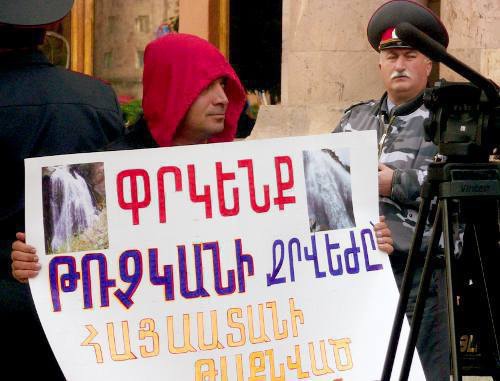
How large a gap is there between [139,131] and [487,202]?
131cm

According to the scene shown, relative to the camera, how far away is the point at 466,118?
3.45 meters

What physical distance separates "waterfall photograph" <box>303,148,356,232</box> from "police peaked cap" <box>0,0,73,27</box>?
2.94 feet

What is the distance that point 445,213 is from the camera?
352cm

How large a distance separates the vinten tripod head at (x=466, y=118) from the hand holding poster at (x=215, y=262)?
2.57ft

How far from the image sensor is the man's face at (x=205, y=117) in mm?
4352

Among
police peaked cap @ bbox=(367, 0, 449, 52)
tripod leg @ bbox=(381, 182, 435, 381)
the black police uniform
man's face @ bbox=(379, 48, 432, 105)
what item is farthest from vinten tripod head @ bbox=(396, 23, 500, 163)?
police peaked cap @ bbox=(367, 0, 449, 52)

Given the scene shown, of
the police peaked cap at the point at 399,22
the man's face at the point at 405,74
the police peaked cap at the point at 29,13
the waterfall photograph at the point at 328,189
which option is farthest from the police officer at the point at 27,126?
the police peaked cap at the point at 399,22

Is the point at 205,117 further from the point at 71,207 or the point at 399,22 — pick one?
the point at 399,22

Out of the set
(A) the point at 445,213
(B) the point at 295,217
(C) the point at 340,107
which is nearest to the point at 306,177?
(B) the point at 295,217

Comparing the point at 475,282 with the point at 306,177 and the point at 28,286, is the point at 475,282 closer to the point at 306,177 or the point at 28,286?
the point at 306,177

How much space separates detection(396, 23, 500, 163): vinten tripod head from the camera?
3.41 meters

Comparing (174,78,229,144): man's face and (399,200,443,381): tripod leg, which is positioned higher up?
(174,78,229,144): man's face

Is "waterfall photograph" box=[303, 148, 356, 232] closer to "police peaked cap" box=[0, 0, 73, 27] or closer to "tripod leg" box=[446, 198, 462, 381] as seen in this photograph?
"tripod leg" box=[446, 198, 462, 381]

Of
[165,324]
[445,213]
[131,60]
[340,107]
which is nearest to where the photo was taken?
[445,213]
